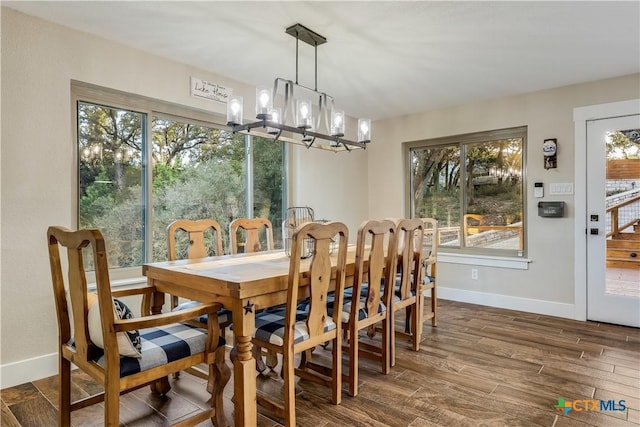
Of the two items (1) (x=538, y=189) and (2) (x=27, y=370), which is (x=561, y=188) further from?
(2) (x=27, y=370)

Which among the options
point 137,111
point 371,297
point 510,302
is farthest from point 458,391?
point 137,111

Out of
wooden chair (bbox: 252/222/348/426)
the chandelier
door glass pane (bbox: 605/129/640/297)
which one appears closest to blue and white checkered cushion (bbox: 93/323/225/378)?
wooden chair (bbox: 252/222/348/426)

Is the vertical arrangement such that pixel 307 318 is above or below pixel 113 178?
below

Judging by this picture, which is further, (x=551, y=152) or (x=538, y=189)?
(x=538, y=189)

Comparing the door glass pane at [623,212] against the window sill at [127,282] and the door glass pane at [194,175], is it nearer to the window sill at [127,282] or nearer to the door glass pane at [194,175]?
the door glass pane at [194,175]

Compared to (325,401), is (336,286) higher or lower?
higher

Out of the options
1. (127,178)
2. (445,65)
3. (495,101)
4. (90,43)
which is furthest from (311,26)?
(495,101)

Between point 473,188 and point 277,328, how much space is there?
3.43 meters

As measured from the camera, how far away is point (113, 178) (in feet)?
9.39

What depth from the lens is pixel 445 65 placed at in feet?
10.4

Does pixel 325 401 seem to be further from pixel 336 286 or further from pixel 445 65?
pixel 445 65

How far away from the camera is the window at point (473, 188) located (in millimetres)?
4160

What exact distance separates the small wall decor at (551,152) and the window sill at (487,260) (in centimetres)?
103

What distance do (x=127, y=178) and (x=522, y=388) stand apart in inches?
125
